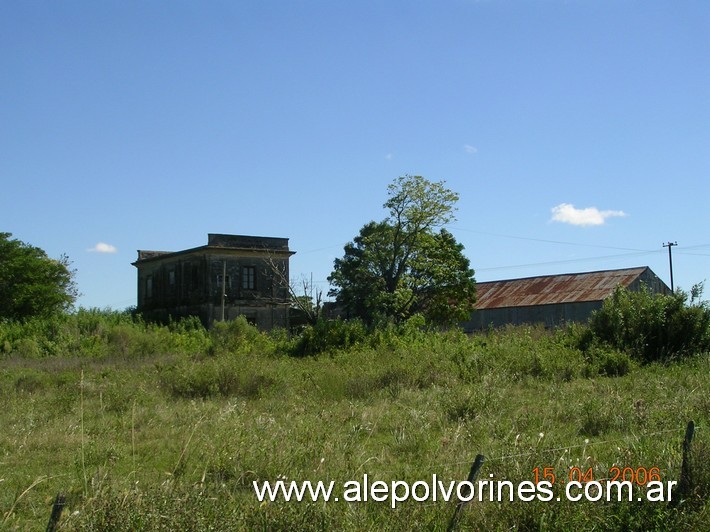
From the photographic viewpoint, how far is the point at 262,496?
637 cm

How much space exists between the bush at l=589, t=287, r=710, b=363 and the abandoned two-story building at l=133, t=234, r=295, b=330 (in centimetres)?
2981

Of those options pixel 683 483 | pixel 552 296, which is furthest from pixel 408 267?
pixel 683 483

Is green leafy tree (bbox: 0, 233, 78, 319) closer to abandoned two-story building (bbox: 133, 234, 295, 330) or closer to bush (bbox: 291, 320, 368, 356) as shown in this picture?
abandoned two-story building (bbox: 133, 234, 295, 330)

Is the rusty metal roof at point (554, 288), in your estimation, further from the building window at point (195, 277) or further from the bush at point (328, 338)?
the bush at point (328, 338)

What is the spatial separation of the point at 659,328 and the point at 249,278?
33200mm

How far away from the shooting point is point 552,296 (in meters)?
46.1

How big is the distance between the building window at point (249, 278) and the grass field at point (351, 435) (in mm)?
28652

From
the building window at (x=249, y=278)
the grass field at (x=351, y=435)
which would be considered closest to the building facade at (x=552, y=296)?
Result: the building window at (x=249, y=278)

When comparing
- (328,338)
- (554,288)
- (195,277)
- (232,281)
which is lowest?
(328,338)

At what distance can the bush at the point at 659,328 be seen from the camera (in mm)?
18922

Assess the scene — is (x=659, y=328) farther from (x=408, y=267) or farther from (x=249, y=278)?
(x=249, y=278)

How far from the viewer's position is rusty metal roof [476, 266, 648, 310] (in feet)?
147

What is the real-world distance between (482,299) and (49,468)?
4300cm

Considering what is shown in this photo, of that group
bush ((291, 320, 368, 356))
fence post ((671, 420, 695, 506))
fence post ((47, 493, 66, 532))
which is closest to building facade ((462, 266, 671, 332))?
bush ((291, 320, 368, 356))
